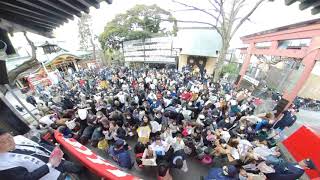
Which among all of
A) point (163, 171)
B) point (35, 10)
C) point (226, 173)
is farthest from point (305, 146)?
point (35, 10)

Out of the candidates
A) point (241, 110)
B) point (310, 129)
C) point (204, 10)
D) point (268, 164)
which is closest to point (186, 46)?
point (204, 10)

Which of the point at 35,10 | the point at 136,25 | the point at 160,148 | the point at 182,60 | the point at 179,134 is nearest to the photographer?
the point at 35,10

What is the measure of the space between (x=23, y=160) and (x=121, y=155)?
3.16m

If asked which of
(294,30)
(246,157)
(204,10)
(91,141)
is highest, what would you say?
(204,10)

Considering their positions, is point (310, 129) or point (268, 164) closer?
point (268, 164)

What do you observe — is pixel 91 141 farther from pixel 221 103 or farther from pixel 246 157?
pixel 221 103

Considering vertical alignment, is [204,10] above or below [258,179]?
above

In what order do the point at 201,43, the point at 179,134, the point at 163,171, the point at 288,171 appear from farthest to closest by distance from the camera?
1. the point at 201,43
2. the point at 179,134
3. the point at 163,171
4. the point at 288,171

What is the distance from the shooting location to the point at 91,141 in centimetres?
612

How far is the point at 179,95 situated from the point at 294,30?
6.02 meters

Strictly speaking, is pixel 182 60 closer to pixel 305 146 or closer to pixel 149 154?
pixel 305 146

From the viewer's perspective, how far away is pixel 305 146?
5.34 meters

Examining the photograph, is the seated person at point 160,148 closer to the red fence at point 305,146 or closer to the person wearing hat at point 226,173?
the person wearing hat at point 226,173

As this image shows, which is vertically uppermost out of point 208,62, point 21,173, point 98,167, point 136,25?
point 136,25
